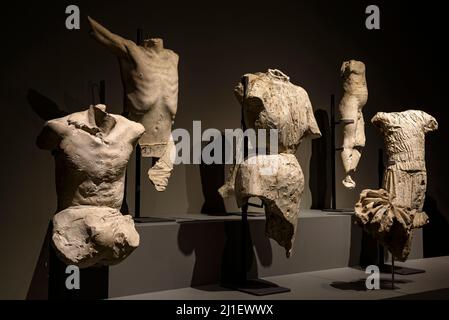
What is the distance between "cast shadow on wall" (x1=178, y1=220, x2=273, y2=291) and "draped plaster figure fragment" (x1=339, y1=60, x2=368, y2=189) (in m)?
1.40

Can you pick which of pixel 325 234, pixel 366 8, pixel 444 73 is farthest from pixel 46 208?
pixel 444 73

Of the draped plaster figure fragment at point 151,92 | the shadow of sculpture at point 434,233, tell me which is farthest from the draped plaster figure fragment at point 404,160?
the shadow of sculpture at point 434,233

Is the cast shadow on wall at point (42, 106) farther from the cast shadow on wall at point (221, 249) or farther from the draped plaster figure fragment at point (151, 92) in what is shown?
the cast shadow on wall at point (221, 249)

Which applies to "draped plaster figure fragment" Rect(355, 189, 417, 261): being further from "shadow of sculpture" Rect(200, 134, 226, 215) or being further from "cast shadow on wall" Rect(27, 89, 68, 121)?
"cast shadow on wall" Rect(27, 89, 68, 121)

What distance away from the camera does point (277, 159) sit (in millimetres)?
3779

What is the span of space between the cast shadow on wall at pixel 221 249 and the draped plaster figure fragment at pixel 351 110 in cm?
140

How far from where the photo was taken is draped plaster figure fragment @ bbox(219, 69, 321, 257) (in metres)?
3.71

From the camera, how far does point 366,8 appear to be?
624cm

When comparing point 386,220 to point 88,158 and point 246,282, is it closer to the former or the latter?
point 246,282

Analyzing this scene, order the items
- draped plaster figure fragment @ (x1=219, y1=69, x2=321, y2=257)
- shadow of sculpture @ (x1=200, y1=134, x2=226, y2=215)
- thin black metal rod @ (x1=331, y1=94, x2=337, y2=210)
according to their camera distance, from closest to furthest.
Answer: draped plaster figure fragment @ (x1=219, y1=69, x2=321, y2=257)
shadow of sculpture @ (x1=200, y1=134, x2=226, y2=215)
thin black metal rod @ (x1=331, y1=94, x2=337, y2=210)

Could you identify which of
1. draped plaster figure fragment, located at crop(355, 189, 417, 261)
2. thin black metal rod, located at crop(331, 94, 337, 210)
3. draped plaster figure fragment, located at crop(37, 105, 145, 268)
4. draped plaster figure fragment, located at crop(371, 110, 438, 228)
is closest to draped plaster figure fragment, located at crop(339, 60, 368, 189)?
thin black metal rod, located at crop(331, 94, 337, 210)

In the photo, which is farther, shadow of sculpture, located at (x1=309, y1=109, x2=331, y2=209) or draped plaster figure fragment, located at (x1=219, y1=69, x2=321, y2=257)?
shadow of sculpture, located at (x1=309, y1=109, x2=331, y2=209)
